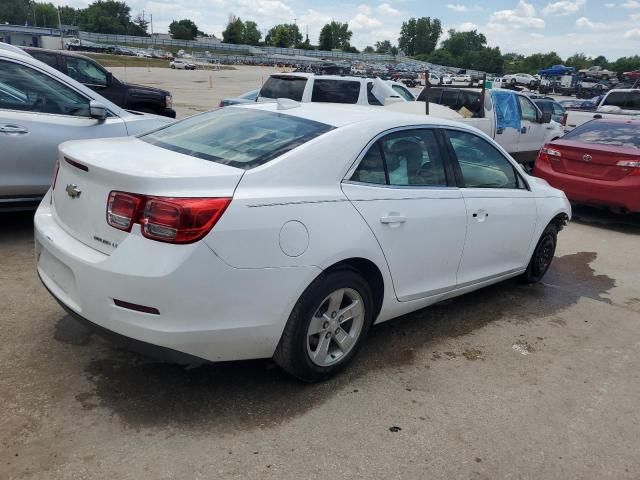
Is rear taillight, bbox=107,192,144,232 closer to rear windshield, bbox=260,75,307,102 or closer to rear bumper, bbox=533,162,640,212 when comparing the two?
rear bumper, bbox=533,162,640,212

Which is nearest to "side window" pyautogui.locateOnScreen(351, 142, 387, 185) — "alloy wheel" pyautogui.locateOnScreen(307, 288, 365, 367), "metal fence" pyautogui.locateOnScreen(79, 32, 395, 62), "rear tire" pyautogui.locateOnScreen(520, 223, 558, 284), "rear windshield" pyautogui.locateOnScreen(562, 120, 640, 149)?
"alloy wheel" pyautogui.locateOnScreen(307, 288, 365, 367)

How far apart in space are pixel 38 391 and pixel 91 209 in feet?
3.42

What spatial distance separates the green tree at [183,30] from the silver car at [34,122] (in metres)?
148

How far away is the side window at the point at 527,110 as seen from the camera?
38.8 ft

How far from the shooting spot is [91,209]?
2.92 m

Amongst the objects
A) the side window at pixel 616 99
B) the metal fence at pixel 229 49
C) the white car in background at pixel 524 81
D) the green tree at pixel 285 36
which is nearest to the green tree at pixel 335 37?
the green tree at pixel 285 36

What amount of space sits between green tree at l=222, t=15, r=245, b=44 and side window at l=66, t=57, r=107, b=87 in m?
143

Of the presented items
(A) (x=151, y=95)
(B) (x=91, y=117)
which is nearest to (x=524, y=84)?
(A) (x=151, y=95)

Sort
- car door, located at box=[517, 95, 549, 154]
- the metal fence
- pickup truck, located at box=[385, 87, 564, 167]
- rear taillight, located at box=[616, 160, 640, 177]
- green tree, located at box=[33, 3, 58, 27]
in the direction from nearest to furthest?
1. rear taillight, located at box=[616, 160, 640, 177]
2. pickup truck, located at box=[385, 87, 564, 167]
3. car door, located at box=[517, 95, 549, 154]
4. the metal fence
5. green tree, located at box=[33, 3, 58, 27]

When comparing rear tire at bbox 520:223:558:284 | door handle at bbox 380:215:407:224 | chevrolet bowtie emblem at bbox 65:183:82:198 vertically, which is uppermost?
chevrolet bowtie emblem at bbox 65:183:82:198

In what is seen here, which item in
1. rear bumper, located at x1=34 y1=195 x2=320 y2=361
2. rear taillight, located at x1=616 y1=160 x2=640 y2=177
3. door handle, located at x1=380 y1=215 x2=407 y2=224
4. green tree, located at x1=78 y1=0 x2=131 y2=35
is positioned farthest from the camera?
green tree, located at x1=78 y1=0 x2=131 y2=35

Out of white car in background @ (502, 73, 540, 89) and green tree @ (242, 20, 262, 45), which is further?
green tree @ (242, 20, 262, 45)

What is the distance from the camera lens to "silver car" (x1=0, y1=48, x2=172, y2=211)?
503cm

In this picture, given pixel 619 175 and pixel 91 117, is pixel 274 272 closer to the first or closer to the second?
pixel 91 117
